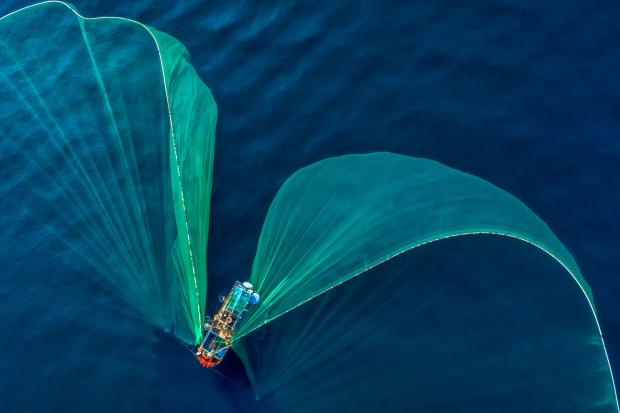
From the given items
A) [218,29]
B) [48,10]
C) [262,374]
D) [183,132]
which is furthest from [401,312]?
[48,10]

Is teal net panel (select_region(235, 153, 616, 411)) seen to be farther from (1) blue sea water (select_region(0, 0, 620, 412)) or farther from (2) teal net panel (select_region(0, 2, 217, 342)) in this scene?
(2) teal net panel (select_region(0, 2, 217, 342))

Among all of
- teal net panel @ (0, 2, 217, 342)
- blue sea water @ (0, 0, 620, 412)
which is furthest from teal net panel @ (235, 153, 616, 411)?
teal net panel @ (0, 2, 217, 342)

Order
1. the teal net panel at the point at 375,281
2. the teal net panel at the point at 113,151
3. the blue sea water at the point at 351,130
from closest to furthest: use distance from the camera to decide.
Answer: the teal net panel at the point at 375,281 < the blue sea water at the point at 351,130 < the teal net panel at the point at 113,151

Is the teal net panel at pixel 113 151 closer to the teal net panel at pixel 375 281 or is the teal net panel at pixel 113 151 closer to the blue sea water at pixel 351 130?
the blue sea water at pixel 351 130

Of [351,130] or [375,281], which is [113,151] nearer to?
[351,130]

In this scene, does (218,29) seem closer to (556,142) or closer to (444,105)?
(444,105)

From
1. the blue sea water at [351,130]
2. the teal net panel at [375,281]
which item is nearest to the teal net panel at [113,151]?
the blue sea water at [351,130]

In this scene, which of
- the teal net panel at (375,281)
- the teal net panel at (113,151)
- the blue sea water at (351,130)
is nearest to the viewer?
the teal net panel at (375,281)
